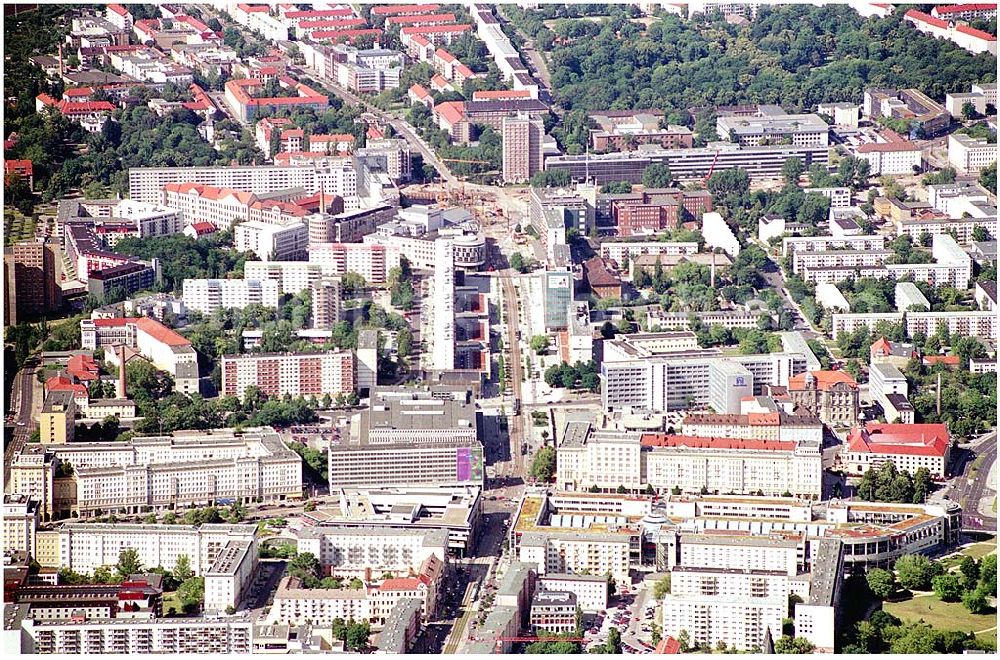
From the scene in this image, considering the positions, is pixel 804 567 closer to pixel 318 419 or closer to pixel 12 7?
pixel 318 419

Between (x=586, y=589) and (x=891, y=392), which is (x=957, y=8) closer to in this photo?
(x=891, y=392)

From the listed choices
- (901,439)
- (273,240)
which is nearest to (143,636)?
(901,439)

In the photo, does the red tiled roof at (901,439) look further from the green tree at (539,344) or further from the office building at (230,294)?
the office building at (230,294)

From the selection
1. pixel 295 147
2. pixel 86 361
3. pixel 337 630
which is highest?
pixel 295 147

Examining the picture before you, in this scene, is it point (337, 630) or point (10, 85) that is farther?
point (10, 85)

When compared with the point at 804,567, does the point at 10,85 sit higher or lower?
higher

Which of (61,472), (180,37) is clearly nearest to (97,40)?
(180,37)

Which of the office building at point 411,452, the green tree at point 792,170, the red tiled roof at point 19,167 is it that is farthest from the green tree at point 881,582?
the red tiled roof at point 19,167
